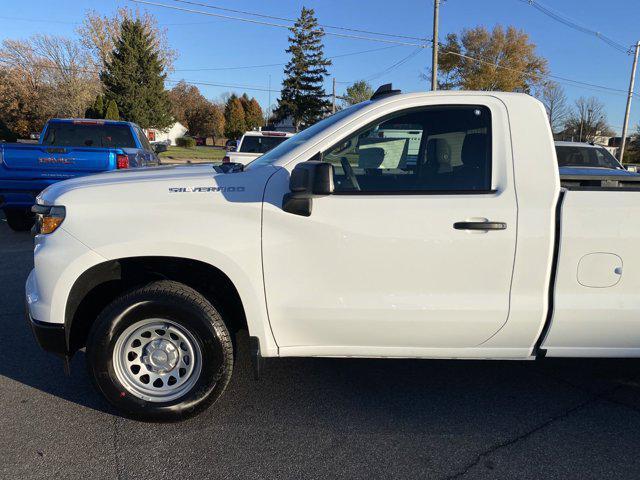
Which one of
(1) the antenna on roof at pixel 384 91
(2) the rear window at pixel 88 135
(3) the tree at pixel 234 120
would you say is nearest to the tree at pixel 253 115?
→ (3) the tree at pixel 234 120

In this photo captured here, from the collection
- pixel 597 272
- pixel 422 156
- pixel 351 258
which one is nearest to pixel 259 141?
pixel 422 156

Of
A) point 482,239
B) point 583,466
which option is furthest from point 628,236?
point 583,466

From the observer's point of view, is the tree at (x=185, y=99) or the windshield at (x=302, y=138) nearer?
the windshield at (x=302, y=138)

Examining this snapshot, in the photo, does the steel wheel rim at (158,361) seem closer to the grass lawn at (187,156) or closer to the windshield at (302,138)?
the windshield at (302,138)

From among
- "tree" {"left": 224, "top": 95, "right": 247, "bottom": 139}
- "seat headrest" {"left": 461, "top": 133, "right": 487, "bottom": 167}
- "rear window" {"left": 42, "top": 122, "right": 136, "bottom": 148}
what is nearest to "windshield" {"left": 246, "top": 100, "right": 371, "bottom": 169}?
"seat headrest" {"left": 461, "top": 133, "right": 487, "bottom": 167}

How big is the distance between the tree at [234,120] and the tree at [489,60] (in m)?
42.5

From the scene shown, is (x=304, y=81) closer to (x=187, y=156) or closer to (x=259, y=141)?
(x=187, y=156)

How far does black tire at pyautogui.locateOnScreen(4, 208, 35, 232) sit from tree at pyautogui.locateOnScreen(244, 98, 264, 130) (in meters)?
77.9

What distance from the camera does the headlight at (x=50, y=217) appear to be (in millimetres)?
2844

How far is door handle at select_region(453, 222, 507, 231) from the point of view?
2.80 meters

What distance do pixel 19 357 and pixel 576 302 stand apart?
13.2ft

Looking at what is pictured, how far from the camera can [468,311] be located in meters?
2.89

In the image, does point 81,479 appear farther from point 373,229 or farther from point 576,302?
point 576,302

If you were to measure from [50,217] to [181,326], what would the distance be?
0.98 m
